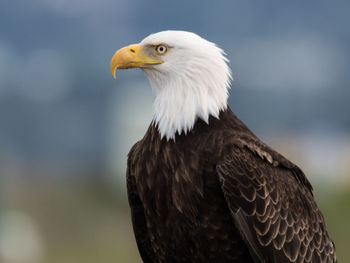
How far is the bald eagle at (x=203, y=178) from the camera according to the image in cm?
564

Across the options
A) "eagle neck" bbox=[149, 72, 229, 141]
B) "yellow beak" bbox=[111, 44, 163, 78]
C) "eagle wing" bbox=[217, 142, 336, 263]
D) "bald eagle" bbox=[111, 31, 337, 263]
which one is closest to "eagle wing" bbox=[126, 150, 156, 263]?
"bald eagle" bbox=[111, 31, 337, 263]

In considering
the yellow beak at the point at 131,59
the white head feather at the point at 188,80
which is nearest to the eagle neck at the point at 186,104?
the white head feather at the point at 188,80

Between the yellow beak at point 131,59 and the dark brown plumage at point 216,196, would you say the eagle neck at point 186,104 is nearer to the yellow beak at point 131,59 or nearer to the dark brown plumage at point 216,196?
the dark brown plumage at point 216,196

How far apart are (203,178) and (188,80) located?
82 cm

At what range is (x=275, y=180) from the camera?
5875mm

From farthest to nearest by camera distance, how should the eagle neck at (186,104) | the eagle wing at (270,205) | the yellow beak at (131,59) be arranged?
→ the yellow beak at (131,59) → the eagle neck at (186,104) → the eagle wing at (270,205)

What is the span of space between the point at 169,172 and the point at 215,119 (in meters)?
0.56

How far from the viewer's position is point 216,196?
18.5 ft

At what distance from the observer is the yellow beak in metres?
6.01

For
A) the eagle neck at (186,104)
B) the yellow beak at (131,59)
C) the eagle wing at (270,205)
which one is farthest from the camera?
the yellow beak at (131,59)

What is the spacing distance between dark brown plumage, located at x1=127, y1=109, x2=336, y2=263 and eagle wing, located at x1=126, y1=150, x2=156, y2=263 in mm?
14

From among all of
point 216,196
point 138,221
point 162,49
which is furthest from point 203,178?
point 162,49

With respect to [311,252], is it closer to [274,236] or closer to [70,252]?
[274,236]

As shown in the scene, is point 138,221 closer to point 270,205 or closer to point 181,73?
point 270,205
